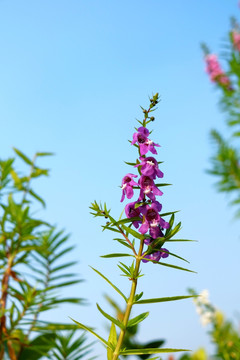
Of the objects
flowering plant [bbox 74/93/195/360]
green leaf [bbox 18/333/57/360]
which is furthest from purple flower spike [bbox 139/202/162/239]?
green leaf [bbox 18/333/57/360]

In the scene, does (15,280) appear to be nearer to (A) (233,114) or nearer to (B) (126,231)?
(B) (126,231)

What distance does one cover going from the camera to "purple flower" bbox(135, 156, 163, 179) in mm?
744

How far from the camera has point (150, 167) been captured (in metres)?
0.75

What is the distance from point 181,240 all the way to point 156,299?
122 millimetres

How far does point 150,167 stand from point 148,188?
42mm

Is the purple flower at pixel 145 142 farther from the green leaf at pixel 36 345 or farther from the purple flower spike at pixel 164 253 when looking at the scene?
the green leaf at pixel 36 345

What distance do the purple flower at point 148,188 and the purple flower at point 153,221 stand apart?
18mm

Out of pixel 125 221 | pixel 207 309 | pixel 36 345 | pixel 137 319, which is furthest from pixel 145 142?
pixel 207 309

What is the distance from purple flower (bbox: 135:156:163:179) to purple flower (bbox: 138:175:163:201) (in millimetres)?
12

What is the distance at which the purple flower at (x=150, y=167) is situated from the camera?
74 centimetres

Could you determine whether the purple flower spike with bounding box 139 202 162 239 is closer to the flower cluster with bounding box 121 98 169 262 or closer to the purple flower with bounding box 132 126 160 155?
the flower cluster with bounding box 121 98 169 262

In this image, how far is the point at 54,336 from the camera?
1.21m

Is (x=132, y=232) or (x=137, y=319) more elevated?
(x=132, y=232)

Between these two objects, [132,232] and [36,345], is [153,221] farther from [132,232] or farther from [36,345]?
[36,345]
